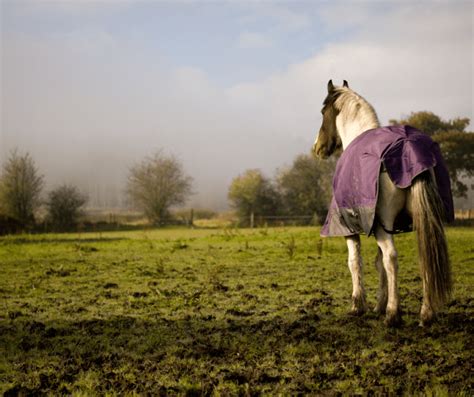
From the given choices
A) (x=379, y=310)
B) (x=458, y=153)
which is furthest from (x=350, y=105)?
(x=458, y=153)

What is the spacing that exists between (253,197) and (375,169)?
1258 inches

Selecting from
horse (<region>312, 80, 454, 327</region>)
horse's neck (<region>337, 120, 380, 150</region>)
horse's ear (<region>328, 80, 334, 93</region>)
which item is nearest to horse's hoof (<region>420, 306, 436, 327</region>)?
horse (<region>312, 80, 454, 327</region>)

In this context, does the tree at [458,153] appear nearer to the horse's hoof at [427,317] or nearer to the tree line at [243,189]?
the tree line at [243,189]

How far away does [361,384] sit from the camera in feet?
10.9

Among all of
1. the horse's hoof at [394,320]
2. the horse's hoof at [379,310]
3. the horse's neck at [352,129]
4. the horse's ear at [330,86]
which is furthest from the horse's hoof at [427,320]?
the horse's ear at [330,86]

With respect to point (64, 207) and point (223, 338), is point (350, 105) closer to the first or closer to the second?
point (223, 338)

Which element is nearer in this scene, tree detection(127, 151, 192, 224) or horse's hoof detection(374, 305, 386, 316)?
horse's hoof detection(374, 305, 386, 316)

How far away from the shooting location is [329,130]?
20.3 feet

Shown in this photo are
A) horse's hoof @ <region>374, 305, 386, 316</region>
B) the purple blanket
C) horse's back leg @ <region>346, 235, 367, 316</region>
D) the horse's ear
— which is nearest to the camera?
the purple blanket

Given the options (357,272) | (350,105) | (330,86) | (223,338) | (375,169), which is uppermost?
(330,86)

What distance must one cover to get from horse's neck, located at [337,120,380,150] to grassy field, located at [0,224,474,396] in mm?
2170

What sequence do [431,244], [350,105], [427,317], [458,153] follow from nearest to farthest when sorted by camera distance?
[431,244] → [427,317] → [350,105] → [458,153]

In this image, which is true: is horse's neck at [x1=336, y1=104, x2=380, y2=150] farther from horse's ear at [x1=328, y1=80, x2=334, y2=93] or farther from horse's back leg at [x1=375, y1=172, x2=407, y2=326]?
horse's back leg at [x1=375, y1=172, x2=407, y2=326]

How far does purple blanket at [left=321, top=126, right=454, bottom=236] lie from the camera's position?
4.59 m
